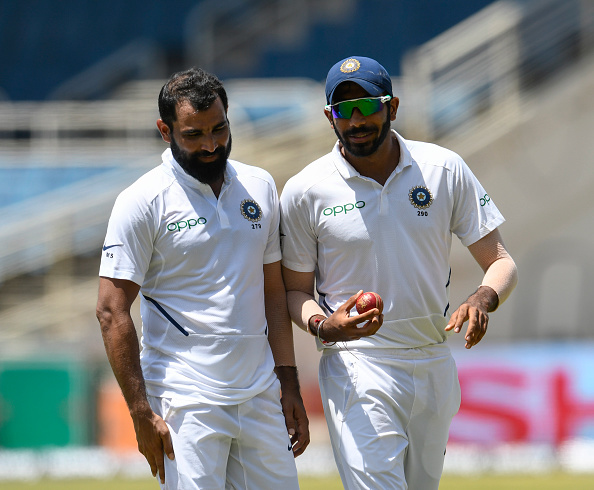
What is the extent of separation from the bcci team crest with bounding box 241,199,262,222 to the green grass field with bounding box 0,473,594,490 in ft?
16.4

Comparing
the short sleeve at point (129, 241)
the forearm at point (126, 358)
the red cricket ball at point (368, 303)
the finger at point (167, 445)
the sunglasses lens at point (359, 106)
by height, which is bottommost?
the finger at point (167, 445)

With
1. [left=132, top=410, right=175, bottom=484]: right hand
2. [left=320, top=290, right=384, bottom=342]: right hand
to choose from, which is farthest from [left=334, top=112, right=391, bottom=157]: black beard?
[left=132, top=410, right=175, bottom=484]: right hand

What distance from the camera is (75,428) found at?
977 centimetres

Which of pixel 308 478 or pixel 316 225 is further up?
pixel 316 225

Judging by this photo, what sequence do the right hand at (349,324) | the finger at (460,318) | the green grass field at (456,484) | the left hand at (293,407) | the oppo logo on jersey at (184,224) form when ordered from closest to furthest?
the finger at (460,318), the right hand at (349,324), the oppo logo on jersey at (184,224), the left hand at (293,407), the green grass field at (456,484)

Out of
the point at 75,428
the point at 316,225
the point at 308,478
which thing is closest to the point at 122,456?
the point at 75,428

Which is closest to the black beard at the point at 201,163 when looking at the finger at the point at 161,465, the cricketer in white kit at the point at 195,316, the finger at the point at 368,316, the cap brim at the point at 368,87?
the cricketer in white kit at the point at 195,316

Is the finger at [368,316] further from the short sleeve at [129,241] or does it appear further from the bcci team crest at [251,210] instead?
the short sleeve at [129,241]

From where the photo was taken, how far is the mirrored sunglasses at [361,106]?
3.70m

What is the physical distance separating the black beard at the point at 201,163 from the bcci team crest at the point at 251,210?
0.14 meters

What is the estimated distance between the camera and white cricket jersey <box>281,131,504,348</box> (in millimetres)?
3793

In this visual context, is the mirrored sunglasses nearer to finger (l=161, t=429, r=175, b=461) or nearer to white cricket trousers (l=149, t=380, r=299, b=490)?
white cricket trousers (l=149, t=380, r=299, b=490)

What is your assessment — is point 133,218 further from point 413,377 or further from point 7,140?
point 7,140

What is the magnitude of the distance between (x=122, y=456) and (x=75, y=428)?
0.55m
